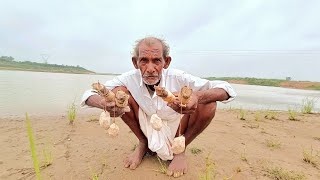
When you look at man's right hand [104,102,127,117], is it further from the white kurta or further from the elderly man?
the white kurta

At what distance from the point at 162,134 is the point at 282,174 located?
3.46ft

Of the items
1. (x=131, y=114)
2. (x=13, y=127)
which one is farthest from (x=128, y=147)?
(x=13, y=127)

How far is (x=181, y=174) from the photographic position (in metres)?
2.10

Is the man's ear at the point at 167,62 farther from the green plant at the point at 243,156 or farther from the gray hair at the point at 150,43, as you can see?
the green plant at the point at 243,156

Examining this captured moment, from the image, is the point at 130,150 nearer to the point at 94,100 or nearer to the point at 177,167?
the point at 177,167

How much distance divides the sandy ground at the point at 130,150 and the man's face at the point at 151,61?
762 mm

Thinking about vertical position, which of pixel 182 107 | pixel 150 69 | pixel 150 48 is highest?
pixel 150 48

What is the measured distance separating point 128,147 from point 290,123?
3215mm

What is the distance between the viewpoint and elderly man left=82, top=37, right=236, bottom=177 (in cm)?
206

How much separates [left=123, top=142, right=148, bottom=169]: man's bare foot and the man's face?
668 millimetres

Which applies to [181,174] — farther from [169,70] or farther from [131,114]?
[169,70]

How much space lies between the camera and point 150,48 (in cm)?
200

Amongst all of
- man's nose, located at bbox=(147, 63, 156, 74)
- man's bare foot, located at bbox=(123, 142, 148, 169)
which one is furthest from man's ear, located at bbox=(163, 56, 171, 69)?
man's bare foot, located at bbox=(123, 142, 148, 169)

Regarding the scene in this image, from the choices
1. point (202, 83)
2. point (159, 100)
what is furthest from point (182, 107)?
point (202, 83)
